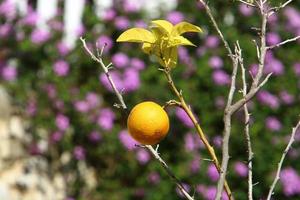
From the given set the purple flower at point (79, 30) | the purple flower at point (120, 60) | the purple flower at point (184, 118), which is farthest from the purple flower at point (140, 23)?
the purple flower at point (184, 118)

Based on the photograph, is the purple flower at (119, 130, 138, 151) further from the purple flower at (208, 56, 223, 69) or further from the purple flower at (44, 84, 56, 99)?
the purple flower at (208, 56, 223, 69)

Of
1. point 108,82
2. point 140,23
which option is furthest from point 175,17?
point 108,82

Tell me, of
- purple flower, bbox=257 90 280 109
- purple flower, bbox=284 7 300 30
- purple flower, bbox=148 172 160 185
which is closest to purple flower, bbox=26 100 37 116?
purple flower, bbox=148 172 160 185

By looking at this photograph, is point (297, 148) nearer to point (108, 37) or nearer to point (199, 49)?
point (199, 49)

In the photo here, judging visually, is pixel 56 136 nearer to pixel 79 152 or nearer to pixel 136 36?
pixel 79 152

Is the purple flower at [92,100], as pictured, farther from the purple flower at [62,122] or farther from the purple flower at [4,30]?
the purple flower at [4,30]

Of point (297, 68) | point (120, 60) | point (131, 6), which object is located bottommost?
point (297, 68)
